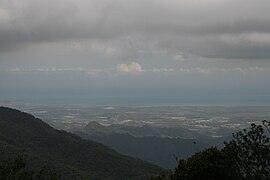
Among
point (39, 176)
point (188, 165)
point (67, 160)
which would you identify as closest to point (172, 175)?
point (188, 165)

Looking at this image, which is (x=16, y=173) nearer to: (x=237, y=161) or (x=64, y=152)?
(x=237, y=161)

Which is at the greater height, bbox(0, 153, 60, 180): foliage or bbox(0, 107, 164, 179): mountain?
bbox(0, 153, 60, 180): foliage

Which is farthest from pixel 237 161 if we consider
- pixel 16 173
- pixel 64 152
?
pixel 64 152

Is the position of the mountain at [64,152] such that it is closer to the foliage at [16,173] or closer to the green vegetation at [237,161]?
the foliage at [16,173]

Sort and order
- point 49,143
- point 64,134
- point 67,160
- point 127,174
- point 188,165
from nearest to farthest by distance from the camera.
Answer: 1. point 188,165
2. point 127,174
3. point 67,160
4. point 49,143
5. point 64,134

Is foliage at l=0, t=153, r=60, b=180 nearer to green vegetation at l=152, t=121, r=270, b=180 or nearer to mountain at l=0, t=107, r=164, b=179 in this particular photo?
green vegetation at l=152, t=121, r=270, b=180

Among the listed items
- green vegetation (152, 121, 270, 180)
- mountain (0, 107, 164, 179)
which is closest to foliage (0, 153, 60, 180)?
green vegetation (152, 121, 270, 180)

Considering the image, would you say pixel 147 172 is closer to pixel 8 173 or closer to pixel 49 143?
pixel 49 143
